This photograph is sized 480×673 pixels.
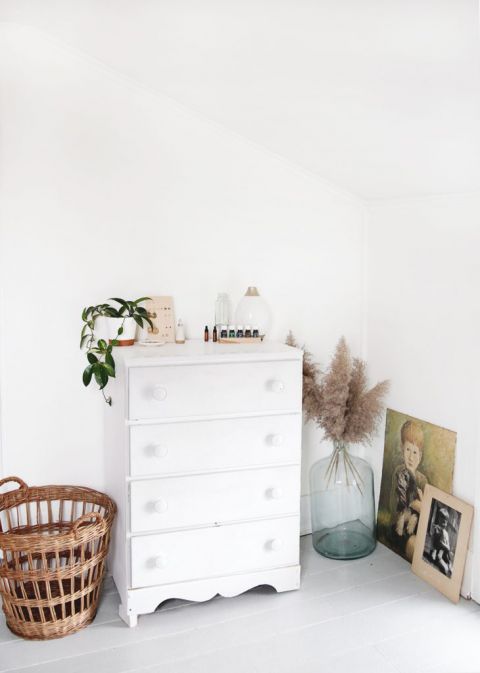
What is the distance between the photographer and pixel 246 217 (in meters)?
2.77

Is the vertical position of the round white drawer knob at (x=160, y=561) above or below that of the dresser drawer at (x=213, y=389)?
below

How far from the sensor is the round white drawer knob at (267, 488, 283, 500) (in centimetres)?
236

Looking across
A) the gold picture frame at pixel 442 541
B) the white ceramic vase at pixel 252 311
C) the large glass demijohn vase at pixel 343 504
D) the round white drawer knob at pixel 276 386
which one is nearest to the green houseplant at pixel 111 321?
the white ceramic vase at pixel 252 311

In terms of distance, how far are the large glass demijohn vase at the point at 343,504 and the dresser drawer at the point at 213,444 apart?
0.46 metres

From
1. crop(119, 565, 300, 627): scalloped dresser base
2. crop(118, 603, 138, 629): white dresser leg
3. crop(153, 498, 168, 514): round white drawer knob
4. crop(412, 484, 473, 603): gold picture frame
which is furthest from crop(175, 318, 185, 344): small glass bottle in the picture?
crop(412, 484, 473, 603): gold picture frame

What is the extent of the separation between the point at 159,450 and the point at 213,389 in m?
0.29

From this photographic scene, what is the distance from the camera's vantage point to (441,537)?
8.02 ft

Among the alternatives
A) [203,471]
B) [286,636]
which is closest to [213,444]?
[203,471]

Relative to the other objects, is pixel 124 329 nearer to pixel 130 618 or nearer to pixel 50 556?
pixel 50 556

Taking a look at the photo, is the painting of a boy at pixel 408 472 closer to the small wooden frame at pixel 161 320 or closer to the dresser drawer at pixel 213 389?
the dresser drawer at pixel 213 389

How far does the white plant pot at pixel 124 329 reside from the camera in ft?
8.00

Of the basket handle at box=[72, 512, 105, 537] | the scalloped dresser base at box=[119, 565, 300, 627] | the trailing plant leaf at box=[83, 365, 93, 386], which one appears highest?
the trailing plant leaf at box=[83, 365, 93, 386]

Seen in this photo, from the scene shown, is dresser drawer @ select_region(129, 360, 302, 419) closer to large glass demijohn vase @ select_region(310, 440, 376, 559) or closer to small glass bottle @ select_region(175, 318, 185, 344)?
small glass bottle @ select_region(175, 318, 185, 344)

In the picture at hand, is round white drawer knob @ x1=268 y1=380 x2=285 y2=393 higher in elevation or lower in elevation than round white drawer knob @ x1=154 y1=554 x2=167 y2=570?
higher
